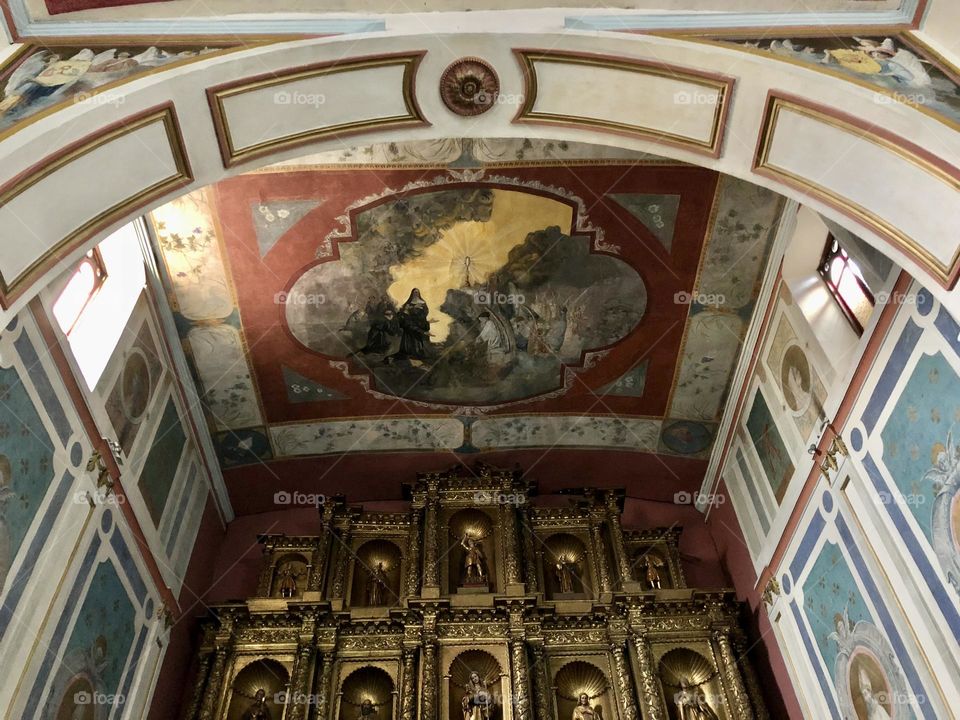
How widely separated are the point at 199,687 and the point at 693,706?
7.06m

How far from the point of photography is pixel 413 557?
1336 cm

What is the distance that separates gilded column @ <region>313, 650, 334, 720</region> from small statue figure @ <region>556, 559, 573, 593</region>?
13.1ft

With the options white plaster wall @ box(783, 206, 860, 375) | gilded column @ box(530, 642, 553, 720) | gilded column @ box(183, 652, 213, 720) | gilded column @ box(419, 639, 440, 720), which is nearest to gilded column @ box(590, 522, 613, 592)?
gilded column @ box(530, 642, 553, 720)

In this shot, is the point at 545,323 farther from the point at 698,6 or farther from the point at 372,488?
the point at 698,6

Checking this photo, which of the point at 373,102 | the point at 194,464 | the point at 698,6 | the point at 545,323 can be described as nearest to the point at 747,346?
the point at 545,323

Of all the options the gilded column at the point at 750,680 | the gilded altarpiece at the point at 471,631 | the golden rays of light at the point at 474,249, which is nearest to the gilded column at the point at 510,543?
the gilded altarpiece at the point at 471,631

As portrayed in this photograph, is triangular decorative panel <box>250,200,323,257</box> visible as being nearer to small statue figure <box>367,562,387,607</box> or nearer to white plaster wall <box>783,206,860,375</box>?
small statue figure <box>367,562,387,607</box>

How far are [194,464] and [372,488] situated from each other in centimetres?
336

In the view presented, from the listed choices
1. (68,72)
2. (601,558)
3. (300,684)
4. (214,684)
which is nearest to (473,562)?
(601,558)

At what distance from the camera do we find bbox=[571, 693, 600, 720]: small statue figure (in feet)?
37.3

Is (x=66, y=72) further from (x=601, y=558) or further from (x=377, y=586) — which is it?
(x=601, y=558)

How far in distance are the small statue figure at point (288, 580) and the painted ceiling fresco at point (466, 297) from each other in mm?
2148

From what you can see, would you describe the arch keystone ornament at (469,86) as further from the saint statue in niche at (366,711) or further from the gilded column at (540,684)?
the saint statue in niche at (366,711)

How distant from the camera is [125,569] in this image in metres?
10.7
